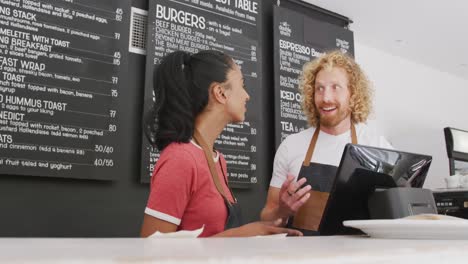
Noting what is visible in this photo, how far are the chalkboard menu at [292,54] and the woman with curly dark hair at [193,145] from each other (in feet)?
4.92

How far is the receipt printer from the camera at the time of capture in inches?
39.2

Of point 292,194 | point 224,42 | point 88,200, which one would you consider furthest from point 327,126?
point 88,200

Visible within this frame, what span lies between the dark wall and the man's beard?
99cm

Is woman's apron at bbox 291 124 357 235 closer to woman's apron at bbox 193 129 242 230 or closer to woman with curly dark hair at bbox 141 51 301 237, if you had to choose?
woman with curly dark hair at bbox 141 51 301 237

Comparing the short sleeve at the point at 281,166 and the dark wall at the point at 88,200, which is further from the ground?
the short sleeve at the point at 281,166

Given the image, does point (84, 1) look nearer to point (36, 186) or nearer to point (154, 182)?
point (36, 186)

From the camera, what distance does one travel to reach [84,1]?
92.7 inches

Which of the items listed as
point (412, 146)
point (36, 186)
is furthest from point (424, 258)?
point (412, 146)

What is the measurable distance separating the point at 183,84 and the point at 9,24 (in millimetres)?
1166

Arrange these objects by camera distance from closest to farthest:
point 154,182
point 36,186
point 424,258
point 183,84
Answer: point 424,258 < point 154,182 < point 183,84 < point 36,186

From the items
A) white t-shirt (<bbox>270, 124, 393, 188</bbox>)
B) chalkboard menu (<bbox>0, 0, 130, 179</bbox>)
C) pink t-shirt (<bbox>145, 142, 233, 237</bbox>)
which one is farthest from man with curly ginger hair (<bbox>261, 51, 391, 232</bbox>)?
chalkboard menu (<bbox>0, 0, 130, 179</bbox>)

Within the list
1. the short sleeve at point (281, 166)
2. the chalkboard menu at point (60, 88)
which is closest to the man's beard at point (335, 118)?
the short sleeve at point (281, 166)

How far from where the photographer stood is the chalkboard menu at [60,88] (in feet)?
6.81

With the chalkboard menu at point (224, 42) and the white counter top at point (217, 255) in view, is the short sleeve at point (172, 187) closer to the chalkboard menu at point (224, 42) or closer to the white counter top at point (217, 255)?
the white counter top at point (217, 255)
